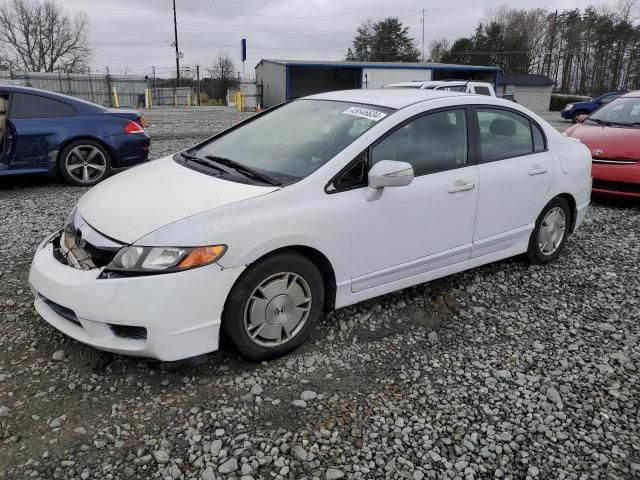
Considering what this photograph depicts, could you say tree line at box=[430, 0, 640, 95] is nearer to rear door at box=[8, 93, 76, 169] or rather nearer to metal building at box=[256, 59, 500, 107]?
metal building at box=[256, 59, 500, 107]

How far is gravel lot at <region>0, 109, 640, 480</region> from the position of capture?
237cm

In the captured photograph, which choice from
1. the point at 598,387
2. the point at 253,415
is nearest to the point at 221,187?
the point at 253,415

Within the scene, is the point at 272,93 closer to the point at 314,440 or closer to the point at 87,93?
the point at 87,93

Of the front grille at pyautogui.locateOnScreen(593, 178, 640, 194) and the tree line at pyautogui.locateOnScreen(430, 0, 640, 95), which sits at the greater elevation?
the tree line at pyautogui.locateOnScreen(430, 0, 640, 95)

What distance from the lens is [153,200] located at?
10.0 ft

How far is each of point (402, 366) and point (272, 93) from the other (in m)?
39.6

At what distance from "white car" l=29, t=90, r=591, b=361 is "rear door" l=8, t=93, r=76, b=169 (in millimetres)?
3793

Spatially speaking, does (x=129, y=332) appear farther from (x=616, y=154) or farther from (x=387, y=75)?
(x=387, y=75)

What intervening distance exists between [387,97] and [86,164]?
16.5ft

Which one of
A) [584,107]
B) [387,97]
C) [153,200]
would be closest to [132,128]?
[387,97]

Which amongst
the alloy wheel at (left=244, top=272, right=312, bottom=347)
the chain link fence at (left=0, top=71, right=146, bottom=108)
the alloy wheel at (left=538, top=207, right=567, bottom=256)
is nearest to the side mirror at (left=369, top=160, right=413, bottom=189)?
the alloy wheel at (left=244, top=272, right=312, bottom=347)

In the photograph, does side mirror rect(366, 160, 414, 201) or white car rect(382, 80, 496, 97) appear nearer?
side mirror rect(366, 160, 414, 201)

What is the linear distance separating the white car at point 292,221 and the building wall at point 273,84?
33881 mm

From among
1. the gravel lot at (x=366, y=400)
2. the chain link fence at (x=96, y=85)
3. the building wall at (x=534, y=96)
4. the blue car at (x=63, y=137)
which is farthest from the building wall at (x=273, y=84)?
the gravel lot at (x=366, y=400)
